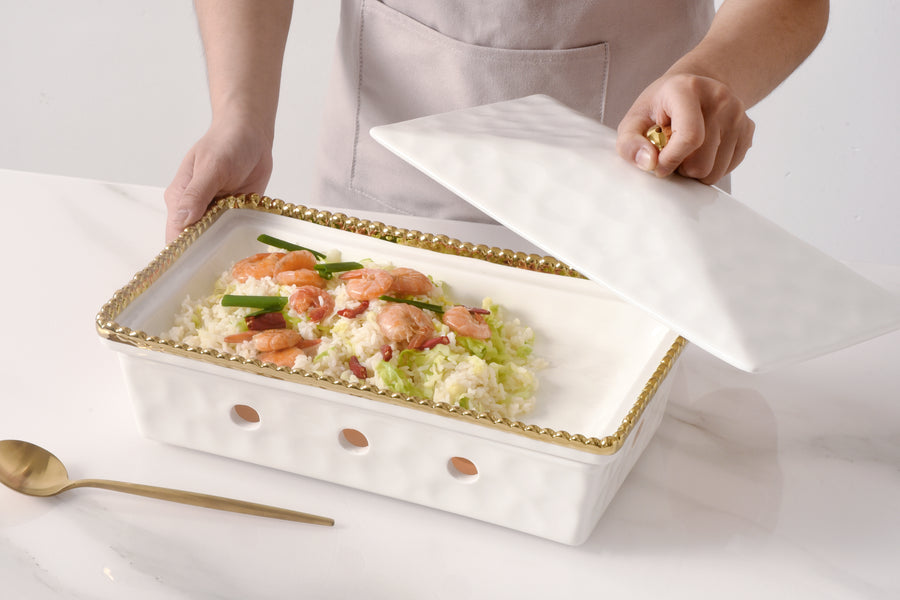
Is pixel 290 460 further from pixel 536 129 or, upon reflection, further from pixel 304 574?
pixel 536 129

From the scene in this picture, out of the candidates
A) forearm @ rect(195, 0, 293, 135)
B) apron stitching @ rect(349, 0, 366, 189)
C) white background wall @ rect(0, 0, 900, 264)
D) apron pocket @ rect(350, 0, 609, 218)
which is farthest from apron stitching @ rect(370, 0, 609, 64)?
white background wall @ rect(0, 0, 900, 264)

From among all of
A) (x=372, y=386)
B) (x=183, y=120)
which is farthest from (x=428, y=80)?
(x=183, y=120)

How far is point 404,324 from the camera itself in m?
0.99

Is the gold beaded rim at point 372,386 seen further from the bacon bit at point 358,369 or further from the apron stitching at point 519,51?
the apron stitching at point 519,51

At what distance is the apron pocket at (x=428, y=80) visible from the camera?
139 centimetres

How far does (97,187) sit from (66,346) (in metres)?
0.39

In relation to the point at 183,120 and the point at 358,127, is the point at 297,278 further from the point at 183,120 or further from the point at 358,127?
the point at 183,120

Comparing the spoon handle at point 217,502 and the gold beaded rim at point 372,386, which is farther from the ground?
the gold beaded rim at point 372,386

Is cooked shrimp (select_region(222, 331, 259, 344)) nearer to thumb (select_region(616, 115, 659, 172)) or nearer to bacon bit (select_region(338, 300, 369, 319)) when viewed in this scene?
bacon bit (select_region(338, 300, 369, 319))

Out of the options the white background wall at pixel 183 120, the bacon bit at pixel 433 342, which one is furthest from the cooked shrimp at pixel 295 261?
the white background wall at pixel 183 120

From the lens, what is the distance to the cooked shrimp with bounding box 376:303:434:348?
98cm

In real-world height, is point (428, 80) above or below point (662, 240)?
below

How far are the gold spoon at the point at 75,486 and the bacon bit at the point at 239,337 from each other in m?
0.17

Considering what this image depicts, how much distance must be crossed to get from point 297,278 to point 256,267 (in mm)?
59
